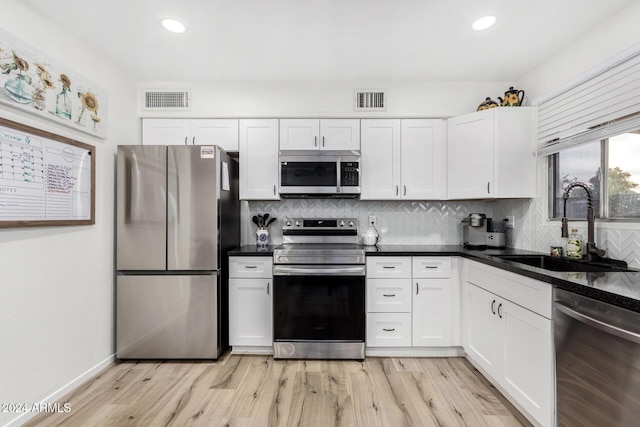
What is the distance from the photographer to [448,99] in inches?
113

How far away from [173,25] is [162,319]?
2254mm

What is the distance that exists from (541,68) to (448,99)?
0.74 meters

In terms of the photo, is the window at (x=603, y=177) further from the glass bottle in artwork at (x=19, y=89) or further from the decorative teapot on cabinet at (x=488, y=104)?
the glass bottle in artwork at (x=19, y=89)

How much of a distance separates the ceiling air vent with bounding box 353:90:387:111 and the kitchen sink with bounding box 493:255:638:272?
171cm

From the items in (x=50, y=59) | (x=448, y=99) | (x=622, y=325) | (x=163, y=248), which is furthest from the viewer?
(x=448, y=99)

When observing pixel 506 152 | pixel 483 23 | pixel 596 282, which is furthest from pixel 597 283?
pixel 483 23

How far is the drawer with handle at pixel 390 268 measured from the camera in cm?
257

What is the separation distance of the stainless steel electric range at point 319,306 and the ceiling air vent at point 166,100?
181 centimetres

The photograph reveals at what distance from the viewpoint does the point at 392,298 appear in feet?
8.41

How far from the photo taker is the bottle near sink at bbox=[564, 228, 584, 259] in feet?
6.56

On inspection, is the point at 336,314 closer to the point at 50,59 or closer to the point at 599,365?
the point at 599,365

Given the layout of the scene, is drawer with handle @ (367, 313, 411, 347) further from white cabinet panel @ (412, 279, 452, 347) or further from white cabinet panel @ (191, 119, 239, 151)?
white cabinet panel @ (191, 119, 239, 151)

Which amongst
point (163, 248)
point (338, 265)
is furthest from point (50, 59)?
point (338, 265)

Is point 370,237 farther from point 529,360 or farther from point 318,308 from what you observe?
point 529,360
